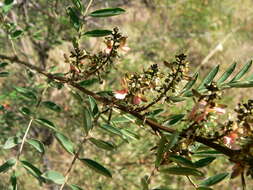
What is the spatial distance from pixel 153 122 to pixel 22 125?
5.32 ft

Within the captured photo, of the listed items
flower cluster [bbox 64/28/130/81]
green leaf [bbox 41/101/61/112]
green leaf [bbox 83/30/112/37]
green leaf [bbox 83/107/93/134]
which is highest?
green leaf [bbox 83/30/112/37]

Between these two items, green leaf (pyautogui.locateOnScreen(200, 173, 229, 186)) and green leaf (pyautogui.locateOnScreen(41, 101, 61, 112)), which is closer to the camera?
green leaf (pyautogui.locateOnScreen(200, 173, 229, 186))

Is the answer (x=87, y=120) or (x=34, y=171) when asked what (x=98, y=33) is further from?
(x=34, y=171)

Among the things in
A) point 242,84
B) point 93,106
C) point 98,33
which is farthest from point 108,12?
point 242,84

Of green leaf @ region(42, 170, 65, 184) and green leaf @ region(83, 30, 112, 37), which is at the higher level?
green leaf @ region(83, 30, 112, 37)

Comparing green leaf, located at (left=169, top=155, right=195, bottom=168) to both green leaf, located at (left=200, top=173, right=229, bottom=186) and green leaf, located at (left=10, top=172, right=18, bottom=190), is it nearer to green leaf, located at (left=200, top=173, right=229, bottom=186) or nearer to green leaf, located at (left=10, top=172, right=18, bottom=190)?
green leaf, located at (left=200, top=173, right=229, bottom=186)

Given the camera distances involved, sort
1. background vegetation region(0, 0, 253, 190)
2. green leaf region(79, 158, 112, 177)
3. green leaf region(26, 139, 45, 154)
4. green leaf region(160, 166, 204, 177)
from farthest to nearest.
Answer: background vegetation region(0, 0, 253, 190)
green leaf region(26, 139, 45, 154)
green leaf region(79, 158, 112, 177)
green leaf region(160, 166, 204, 177)

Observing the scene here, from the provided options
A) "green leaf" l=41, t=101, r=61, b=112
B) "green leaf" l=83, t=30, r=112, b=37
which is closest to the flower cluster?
"green leaf" l=83, t=30, r=112, b=37

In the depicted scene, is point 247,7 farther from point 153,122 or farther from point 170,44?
point 153,122

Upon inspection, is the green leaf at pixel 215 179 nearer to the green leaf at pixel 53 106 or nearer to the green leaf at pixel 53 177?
the green leaf at pixel 53 177

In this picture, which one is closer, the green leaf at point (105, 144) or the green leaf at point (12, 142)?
the green leaf at point (105, 144)

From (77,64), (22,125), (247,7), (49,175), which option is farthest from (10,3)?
(247,7)

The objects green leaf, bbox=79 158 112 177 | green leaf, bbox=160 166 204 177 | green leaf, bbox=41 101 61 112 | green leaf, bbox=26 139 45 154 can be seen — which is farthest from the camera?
green leaf, bbox=41 101 61 112

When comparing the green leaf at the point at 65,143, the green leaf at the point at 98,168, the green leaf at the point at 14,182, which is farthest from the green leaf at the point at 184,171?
the green leaf at the point at 14,182
